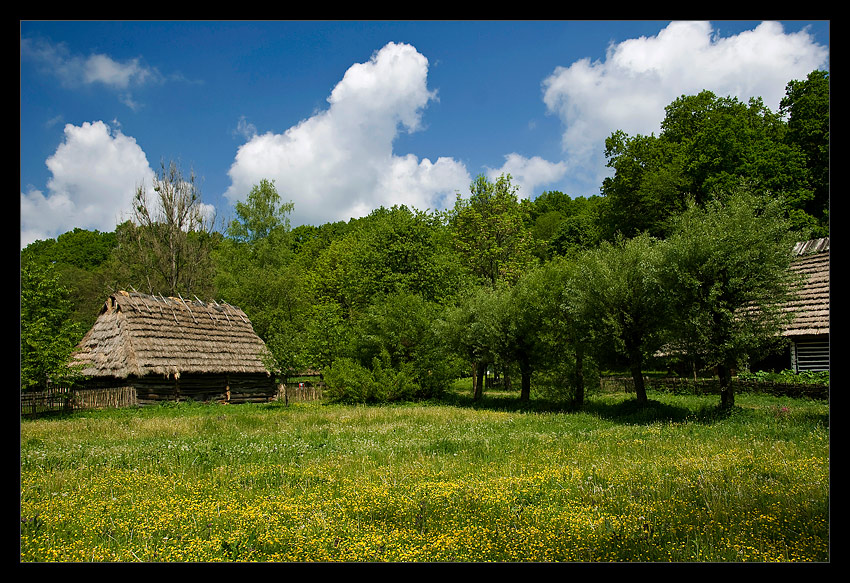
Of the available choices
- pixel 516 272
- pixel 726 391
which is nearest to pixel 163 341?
pixel 516 272

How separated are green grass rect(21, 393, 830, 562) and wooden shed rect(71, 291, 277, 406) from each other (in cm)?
1690

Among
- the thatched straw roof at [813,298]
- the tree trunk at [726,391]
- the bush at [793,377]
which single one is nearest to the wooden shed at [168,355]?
the tree trunk at [726,391]

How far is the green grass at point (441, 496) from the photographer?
16.2ft

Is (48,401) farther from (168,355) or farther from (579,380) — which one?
(579,380)

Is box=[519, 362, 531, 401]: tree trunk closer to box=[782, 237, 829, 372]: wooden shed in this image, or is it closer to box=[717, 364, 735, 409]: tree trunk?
box=[717, 364, 735, 409]: tree trunk

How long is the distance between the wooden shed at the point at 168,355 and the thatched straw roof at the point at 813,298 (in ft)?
96.7

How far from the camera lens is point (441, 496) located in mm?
6746

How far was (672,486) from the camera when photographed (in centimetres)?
705

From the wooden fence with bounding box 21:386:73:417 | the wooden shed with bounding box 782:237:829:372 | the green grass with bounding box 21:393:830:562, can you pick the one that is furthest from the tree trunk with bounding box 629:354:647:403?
the wooden fence with bounding box 21:386:73:417

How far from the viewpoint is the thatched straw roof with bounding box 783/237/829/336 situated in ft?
80.6

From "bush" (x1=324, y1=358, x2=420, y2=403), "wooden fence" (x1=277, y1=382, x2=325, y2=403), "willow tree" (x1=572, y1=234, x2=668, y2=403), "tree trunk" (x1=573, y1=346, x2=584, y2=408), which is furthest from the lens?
"wooden fence" (x1=277, y1=382, x2=325, y2=403)

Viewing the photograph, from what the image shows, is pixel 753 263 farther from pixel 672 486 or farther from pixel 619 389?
pixel 619 389

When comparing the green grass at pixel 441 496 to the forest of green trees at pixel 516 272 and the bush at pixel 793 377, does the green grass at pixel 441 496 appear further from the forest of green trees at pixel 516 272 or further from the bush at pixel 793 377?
the bush at pixel 793 377

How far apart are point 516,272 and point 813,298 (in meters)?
17.8
